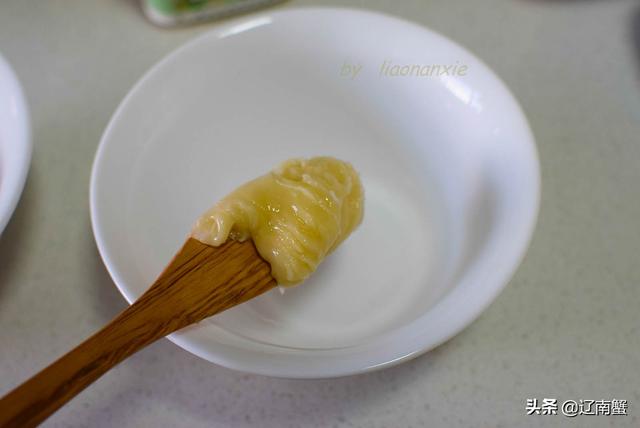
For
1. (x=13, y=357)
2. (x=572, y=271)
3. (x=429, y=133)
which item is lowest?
(x=13, y=357)

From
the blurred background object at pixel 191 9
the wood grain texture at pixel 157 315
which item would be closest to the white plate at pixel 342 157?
the wood grain texture at pixel 157 315

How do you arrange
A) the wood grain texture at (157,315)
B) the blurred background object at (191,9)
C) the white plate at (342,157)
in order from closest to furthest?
1. the wood grain texture at (157,315)
2. the white plate at (342,157)
3. the blurred background object at (191,9)

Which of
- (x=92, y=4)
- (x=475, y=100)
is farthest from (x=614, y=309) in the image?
(x=92, y=4)

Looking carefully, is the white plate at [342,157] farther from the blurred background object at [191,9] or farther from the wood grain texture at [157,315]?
the blurred background object at [191,9]

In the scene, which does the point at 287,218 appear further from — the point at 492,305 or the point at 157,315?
the point at 492,305

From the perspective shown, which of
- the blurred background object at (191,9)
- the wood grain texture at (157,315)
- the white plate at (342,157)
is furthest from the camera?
the blurred background object at (191,9)

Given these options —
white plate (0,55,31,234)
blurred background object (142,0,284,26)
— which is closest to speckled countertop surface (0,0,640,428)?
blurred background object (142,0,284,26)

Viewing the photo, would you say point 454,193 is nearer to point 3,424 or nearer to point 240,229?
point 240,229
